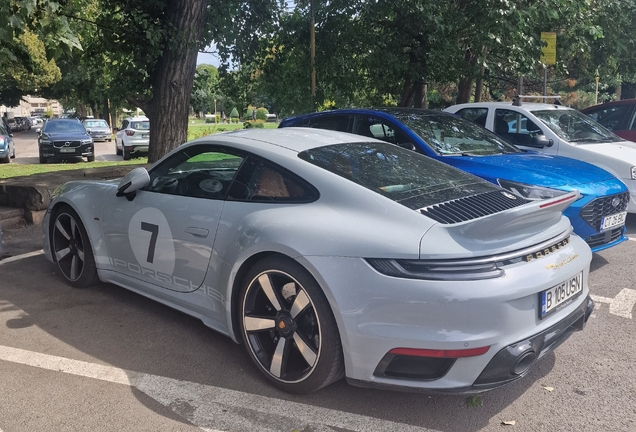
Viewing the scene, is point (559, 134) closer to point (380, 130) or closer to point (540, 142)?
point (540, 142)

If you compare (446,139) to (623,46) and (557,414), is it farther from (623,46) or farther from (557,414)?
(623,46)

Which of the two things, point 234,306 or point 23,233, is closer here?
point 234,306

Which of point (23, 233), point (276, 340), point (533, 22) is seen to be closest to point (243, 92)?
point (533, 22)

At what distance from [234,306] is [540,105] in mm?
6270

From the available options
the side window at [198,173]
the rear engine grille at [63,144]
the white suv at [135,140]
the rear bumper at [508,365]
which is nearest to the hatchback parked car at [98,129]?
the white suv at [135,140]

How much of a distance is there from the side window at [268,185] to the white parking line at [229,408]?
1130 millimetres

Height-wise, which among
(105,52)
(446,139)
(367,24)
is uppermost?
(367,24)

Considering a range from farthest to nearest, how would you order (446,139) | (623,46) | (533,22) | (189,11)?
(623,46), (533,22), (189,11), (446,139)

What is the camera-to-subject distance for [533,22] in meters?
11.2

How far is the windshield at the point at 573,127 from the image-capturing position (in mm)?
7652

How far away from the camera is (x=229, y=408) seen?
3.06 meters

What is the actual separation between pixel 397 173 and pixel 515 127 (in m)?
4.92

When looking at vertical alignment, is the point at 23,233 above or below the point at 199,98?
below

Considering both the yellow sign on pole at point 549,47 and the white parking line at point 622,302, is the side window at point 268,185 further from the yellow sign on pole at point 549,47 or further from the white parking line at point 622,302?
the yellow sign on pole at point 549,47
